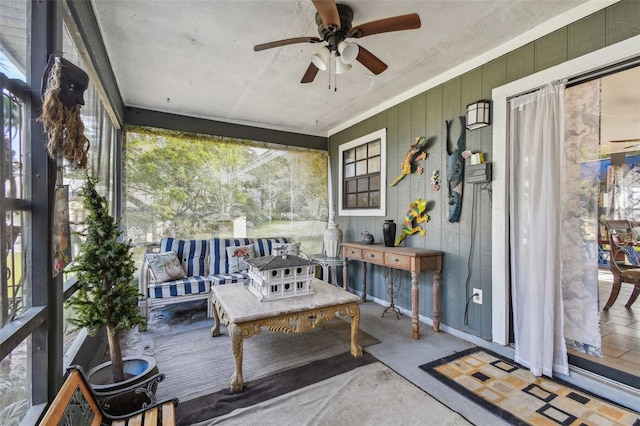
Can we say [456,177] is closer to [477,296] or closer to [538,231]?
[538,231]

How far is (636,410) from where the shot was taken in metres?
1.82

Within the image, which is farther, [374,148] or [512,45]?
[374,148]

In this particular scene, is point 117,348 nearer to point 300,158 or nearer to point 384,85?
point 384,85

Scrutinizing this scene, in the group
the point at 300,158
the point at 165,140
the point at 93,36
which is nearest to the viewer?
the point at 93,36

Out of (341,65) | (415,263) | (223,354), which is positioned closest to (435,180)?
(415,263)

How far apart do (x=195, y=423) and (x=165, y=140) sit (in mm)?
3528

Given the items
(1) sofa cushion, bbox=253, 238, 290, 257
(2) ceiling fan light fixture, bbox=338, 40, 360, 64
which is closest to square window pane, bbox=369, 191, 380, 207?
(1) sofa cushion, bbox=253, 238, 290, 257

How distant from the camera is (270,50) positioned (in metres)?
2.58

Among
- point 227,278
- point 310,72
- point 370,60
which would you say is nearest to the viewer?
point 370,60

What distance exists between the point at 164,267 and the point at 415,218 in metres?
3.05

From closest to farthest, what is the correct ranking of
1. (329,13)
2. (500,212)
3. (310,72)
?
(329,13), (310,72), (500,212)

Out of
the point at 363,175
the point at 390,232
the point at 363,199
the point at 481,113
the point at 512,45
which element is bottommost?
the point at 390,232

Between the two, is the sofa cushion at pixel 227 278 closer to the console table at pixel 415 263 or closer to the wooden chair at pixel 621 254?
the console table at pixel 415 263

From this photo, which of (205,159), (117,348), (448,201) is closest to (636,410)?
(448,201)
